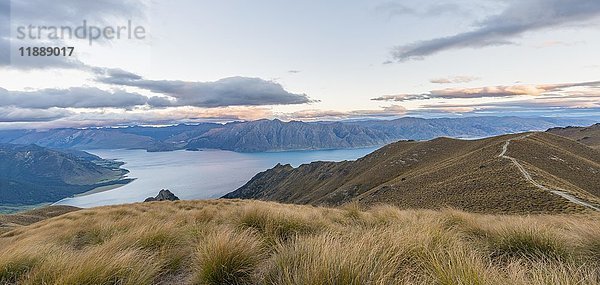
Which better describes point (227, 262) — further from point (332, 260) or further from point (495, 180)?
point (495, 180)

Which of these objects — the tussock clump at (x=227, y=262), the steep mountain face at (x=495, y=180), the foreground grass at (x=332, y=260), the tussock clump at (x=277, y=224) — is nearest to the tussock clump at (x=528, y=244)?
the foreground grass at (x=332, y=260)

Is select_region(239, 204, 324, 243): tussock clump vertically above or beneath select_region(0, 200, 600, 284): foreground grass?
beneath

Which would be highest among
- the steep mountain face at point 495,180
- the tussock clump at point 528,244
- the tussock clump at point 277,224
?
the tussock clump at point 528,244

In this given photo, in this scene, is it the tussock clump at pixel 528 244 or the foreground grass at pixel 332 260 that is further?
the tussock clump at pixel 528 244

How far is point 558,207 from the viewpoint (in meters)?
20.2

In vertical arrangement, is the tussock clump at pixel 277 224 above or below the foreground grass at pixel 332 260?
below

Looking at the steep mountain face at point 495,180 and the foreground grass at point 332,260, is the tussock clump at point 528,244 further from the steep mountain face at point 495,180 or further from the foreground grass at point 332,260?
the steep mountain face at point 495,180

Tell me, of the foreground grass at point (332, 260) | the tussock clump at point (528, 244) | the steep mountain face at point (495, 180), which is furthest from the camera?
the steep mountain face at point (495, 180)

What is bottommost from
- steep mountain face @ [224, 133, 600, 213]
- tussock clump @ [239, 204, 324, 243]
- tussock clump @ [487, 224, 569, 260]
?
steep mountain face @ [224, 133, 600, 213]

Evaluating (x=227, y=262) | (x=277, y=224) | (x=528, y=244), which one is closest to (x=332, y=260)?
(x=227, y=262)

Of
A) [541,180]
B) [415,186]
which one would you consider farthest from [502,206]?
[415,186]

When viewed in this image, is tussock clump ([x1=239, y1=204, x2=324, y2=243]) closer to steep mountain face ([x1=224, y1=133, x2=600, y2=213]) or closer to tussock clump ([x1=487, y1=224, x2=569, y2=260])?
tussock clump ([x1=487, y1=224, x2=569, y2=260])

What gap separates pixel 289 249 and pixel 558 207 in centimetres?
2371

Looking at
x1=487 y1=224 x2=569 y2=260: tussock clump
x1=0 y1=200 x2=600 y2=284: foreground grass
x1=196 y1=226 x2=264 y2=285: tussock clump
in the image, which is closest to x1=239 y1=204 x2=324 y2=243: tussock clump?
x1=0 y1=200 x2=600 y2=284: foreground grass
